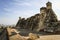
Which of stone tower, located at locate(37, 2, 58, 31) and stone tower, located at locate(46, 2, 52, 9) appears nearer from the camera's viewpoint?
stone tower, located at locate(37, 2, 58, 31)

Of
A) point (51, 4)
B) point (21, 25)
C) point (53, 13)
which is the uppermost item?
point (51, 4)

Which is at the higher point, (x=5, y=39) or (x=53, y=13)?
(x=53, y=13)

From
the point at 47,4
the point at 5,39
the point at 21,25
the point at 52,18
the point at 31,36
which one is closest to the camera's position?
the point at 5,39

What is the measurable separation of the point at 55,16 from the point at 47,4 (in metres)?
6.74

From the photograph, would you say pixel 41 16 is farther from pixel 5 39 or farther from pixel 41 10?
pixel 5 39

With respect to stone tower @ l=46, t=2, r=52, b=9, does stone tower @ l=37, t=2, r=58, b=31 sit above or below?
below

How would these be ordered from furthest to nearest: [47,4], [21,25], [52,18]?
[21,25], [47,4], [52,18]

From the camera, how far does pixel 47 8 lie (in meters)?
57.5

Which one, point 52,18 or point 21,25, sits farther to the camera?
point 21,25

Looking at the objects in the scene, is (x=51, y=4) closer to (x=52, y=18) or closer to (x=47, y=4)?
(x=47, y=4)

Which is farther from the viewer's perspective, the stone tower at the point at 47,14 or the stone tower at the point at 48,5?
→ the stone tower at the point at 48,5

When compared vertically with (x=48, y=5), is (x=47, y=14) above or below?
below

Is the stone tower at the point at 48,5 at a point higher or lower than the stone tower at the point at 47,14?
higher

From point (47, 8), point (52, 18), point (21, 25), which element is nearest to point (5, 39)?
point (52, 18)
